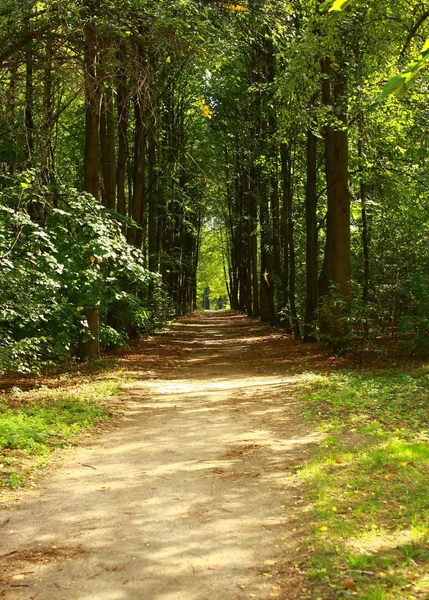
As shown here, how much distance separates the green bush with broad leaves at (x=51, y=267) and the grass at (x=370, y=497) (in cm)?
466

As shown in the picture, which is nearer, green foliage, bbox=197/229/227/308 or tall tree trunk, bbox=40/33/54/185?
tall tree trunk, bbox=40/33/54/185

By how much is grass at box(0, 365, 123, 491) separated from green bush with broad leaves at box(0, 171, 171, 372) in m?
0.59

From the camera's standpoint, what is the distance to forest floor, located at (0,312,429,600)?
3.53 metres

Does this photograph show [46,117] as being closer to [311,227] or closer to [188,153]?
[188,153]

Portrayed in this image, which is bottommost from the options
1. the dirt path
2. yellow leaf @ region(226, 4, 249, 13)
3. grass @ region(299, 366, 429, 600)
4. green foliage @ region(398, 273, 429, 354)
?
the dirt path

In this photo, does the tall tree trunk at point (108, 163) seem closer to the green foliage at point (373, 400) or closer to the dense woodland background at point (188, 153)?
the dense woodland background at point (188, 153)

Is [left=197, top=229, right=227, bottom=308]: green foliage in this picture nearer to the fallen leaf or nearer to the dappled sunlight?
the dappled sunlight

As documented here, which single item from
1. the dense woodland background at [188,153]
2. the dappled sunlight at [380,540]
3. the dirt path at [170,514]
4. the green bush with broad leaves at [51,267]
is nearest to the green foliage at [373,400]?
the dirt path at [170,514]

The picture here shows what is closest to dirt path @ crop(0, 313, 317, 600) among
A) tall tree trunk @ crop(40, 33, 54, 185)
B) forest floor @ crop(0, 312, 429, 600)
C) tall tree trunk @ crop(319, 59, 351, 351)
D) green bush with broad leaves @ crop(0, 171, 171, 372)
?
forest floor @ crop(0, 312, 429, 600)

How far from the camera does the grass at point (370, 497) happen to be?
136 inches

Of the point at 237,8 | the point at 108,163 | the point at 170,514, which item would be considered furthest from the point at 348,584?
the point at 108,163

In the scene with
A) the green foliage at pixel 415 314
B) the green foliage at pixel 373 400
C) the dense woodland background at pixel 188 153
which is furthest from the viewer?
the green foliage at pixel 415 314

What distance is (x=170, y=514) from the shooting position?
15.5ft

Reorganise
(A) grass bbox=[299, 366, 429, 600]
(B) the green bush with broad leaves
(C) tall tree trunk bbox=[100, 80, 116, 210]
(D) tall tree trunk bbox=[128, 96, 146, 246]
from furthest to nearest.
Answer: (D) tall tree trunk bbox=[128, 96, 146, 246] → (C) tall tree trunk bbox=[100, 80, 116, 210] → (B) the green bush with broad leaves → (A) grass bbox=[299, 366, 429, 600]
